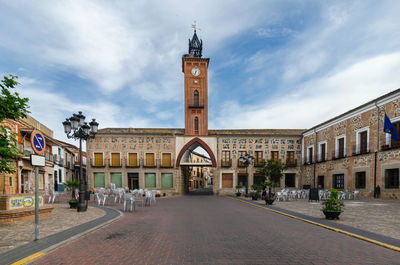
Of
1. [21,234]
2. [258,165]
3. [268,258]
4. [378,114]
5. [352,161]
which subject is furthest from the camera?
[258,165]

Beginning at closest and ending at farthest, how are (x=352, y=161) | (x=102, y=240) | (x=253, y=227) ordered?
(x=102, y=240)
(x=253, y=227)
(x=352, y=161)

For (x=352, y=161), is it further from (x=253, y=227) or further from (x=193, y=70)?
(x=193, y=70)

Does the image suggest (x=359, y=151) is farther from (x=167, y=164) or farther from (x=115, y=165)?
(x=115, y=165)

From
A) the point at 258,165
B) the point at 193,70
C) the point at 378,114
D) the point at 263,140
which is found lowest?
the point at 258,165

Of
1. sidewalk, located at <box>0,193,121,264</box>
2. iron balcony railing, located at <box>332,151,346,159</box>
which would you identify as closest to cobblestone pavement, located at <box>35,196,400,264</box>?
sidewalk, located at <box>0,193,121,264</box>

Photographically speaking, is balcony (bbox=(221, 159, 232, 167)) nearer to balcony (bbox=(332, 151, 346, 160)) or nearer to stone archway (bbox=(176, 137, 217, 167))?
stone archway (bbox=(176, 137, 217, 167))

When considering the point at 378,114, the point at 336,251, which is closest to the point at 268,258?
the point at 336,251

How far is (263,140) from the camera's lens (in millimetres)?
29938

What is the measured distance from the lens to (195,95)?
30203mm

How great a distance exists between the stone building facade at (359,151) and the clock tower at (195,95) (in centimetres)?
1332

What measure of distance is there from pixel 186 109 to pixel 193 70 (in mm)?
5257

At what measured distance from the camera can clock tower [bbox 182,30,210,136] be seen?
Result: 2958 centimetres

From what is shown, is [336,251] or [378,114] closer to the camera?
[336,251]

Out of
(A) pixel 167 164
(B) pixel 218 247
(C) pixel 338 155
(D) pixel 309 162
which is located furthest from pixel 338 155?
(B) pixel 218 247
